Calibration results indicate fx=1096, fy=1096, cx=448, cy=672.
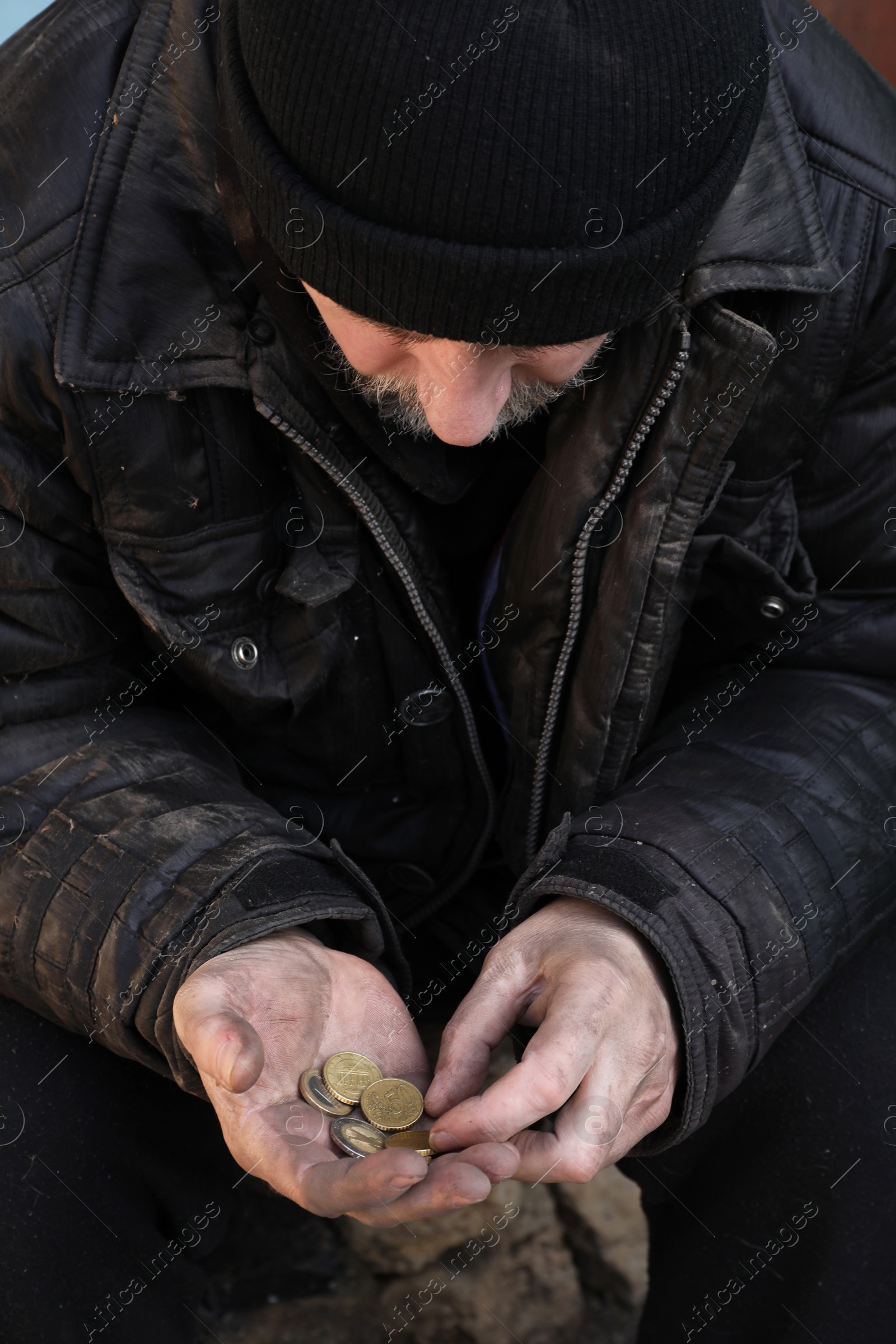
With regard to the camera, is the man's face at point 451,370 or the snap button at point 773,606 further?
the snap button at point 773,606

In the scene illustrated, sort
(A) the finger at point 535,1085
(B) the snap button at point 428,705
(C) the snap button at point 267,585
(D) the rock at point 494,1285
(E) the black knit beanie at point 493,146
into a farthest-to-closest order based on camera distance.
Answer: (D) the rock at point 494,1285, (B) the snap button at point 428,705, (C) the snap button at point 267,585, (A) the finger at point 535,1085, (E) the black knit beanie at point 493,146

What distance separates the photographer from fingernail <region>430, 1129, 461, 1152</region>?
46.4 inches

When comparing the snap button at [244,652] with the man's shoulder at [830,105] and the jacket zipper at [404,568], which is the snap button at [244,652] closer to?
the jacket zipper at [404,568]

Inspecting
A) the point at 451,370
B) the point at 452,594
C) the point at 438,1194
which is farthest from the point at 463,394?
the point at 438,1194

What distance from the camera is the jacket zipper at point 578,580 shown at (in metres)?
1.36

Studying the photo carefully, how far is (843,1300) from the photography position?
4.45 ft

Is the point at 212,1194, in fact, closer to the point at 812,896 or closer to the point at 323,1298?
the point at 323,1298

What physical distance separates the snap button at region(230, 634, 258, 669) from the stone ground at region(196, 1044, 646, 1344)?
3.25ft

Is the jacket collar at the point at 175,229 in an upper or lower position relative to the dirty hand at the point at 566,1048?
upper

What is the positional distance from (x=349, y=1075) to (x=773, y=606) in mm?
880

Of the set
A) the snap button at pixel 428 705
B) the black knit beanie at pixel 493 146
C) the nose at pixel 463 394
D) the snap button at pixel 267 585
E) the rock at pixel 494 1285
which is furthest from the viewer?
the rock at pixel 494 1285

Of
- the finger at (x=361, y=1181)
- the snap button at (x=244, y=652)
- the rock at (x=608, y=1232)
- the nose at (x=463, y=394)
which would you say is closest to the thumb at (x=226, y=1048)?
the finger at (x=361, y=1181)

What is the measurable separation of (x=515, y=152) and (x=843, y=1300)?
1373 mm

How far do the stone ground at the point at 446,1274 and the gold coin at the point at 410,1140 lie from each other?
2.59ft
